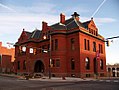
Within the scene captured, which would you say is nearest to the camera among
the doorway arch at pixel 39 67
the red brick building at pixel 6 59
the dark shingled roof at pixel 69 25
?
the dark shingled roof at pixel 69 25

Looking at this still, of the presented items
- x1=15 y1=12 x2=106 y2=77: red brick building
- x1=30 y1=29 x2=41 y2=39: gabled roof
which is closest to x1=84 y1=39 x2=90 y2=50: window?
x1=15 y1=12 x2=106 y2=77: red brick building

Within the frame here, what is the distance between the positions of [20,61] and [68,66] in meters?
18.7

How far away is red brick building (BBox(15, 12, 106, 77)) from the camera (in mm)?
42188

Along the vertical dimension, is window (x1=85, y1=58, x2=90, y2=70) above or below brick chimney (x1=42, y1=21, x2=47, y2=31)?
below

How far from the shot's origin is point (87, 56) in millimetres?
44375

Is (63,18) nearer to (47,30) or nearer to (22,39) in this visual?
(47,30)

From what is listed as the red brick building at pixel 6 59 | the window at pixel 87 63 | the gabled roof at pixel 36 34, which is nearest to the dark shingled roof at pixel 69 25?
the window at pixel 87 63

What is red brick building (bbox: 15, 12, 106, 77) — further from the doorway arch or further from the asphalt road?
the asphalt road

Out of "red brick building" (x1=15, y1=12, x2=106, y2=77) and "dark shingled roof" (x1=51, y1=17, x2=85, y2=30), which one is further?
"dark shingled roof" (x1=51, y1=17, x2=85, y2=30)

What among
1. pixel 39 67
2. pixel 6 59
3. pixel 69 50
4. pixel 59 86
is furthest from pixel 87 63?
pixel 6 59

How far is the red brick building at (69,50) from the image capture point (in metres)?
42.2

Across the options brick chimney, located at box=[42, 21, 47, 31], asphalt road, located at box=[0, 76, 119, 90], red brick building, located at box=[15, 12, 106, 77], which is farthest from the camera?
brick chimney, located at box=[42, 21, 47, 31]

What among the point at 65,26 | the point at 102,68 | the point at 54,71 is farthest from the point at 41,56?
the point at 102,68

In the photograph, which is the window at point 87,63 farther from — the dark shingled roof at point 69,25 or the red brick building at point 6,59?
the red brick building at point 6,59
